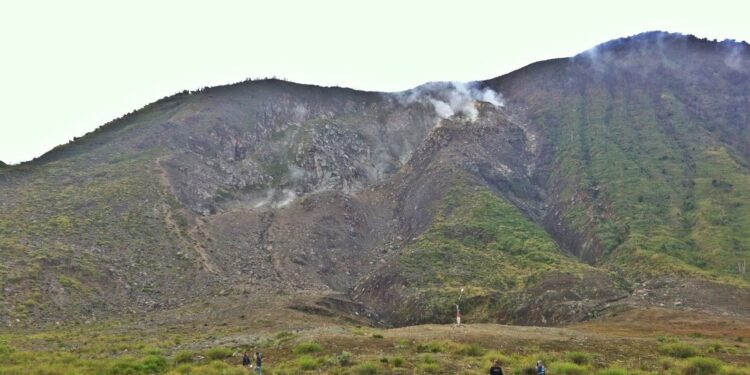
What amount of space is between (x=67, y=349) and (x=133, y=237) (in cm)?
2747

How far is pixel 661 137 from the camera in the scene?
3300 inches

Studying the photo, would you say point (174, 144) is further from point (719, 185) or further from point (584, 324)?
point (719, 185)

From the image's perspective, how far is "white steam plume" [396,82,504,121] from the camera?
101562 mm

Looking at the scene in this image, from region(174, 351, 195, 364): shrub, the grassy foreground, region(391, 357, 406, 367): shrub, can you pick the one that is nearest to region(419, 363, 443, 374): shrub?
the grassy foreground

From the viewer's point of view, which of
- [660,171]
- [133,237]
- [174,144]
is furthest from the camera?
[174,144]

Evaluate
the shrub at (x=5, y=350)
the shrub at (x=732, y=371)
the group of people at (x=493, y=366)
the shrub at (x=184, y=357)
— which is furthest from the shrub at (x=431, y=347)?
the shrub at (x=5, y=350)

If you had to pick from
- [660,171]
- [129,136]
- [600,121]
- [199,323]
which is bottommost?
[199,323]

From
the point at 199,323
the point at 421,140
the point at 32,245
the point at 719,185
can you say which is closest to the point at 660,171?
the point at 719,185

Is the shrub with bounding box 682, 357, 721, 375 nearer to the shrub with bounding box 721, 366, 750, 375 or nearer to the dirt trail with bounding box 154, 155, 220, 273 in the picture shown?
the shrub with bounding box 721, 366, 750, 375

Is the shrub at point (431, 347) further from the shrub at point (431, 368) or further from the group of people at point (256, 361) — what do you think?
the group of people at point (256, 361)

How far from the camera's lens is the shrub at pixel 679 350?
27.7m

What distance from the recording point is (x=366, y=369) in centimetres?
2247

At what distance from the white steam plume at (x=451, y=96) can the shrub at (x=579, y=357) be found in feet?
250

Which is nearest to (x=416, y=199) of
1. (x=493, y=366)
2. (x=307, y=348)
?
(x=307, y=348)
